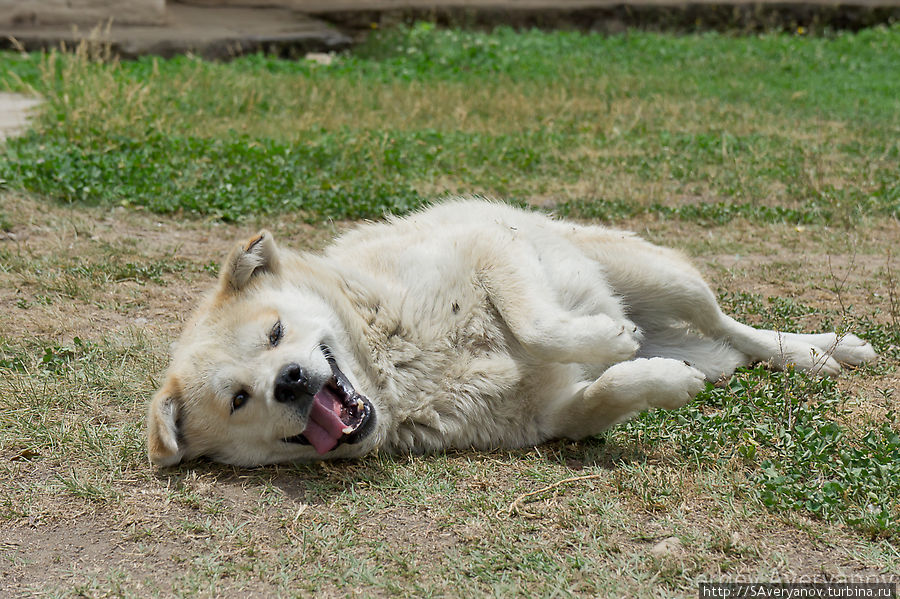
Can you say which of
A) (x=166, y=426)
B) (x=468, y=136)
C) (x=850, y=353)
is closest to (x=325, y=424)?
(x=166, y=426)

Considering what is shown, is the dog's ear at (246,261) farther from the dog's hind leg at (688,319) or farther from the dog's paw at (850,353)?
the dog's paw at (850,353)

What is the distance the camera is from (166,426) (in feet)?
11.2

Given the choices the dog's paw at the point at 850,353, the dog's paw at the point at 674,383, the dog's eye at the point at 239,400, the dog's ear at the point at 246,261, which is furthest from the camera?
the dog's paw at the point at 850,353

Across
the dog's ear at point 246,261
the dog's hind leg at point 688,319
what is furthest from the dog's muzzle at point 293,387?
the dog's hind leg at point 688,319

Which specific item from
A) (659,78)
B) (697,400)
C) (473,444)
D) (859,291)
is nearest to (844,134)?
(659,78)

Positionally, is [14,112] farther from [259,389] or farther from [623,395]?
[623,395]

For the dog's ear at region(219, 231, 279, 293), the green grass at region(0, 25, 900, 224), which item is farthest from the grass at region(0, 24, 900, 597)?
the dog's ear at region(219, 231, 279, 293)

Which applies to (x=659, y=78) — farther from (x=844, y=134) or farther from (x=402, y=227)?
(x=402, y=227)

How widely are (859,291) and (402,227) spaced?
2.93 metres

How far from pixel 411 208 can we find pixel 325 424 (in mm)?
3656

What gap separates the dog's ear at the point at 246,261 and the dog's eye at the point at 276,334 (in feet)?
1.09

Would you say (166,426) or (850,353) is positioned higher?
(850,353)

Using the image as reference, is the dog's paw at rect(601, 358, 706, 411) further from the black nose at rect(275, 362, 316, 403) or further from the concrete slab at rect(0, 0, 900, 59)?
the concrete slab at rect(0, 0, 900, 59)

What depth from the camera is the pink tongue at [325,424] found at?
3.51 meters
